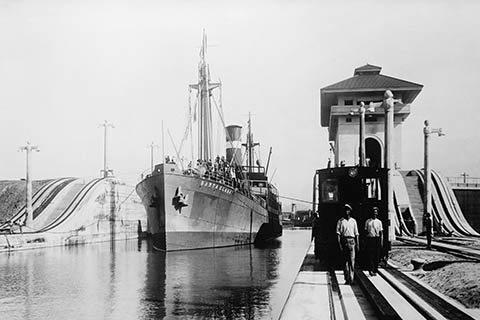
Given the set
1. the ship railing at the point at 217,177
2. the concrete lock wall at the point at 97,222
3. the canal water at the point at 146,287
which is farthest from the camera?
the concrete lock wall at the point at 97,222

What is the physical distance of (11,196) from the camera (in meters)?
47.8

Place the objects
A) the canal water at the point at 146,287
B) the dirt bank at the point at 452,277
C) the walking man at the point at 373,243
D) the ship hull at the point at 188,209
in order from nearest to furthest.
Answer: the dirt bank at the point at 452,277 < the canal water at the point at 146,287 < the walking man at the point at 373,243 < the ship hull at the point at 188,209

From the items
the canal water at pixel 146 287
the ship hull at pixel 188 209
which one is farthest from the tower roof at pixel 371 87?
the canal water at pixel 146 287

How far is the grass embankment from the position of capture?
45022 mm

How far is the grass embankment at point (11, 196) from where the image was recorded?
45022 mm

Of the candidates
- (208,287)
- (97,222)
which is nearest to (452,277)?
(208,287)

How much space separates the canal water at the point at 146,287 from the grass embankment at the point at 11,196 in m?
22.0

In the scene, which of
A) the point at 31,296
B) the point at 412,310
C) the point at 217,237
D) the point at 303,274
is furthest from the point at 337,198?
the point at 217,237

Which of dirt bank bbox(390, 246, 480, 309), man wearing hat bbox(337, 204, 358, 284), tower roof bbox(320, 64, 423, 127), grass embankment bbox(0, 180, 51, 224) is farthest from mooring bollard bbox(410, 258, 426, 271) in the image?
→ grass embankment bbox(0, 180, 51, 224)

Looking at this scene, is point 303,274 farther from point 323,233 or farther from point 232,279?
point 232,279

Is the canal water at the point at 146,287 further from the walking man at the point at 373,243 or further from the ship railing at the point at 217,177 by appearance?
the ship railing at the point at 217,177

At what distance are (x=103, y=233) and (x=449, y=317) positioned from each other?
38.1 metres

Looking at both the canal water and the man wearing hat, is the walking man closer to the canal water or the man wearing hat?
the man wearing hat

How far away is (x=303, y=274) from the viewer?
43.4 ft
